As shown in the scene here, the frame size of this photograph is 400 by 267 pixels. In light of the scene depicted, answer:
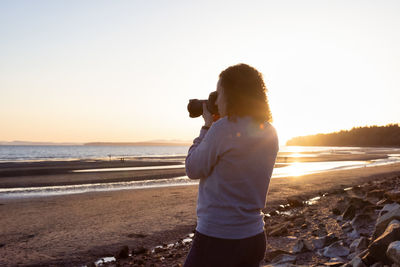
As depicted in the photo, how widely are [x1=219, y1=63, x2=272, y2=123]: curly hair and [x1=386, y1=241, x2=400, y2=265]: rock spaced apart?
2609 mm

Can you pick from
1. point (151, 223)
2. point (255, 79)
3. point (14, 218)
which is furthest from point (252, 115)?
point (14, 218)

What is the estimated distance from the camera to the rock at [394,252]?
11.6 ft

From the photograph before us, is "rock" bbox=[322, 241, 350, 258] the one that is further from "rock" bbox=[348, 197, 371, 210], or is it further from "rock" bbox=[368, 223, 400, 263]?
"rock" bbox=[348, 197, 371, 210]

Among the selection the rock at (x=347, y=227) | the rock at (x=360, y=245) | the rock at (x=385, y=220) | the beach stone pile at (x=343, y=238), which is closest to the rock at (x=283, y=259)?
the beach stone pile at (x=343, y=238)

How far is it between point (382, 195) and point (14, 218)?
9596 mm

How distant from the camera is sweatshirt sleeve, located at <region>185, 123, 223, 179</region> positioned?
1.81m

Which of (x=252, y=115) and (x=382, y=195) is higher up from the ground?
(x=252, y=115)

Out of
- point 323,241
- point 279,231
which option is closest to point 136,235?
point 279,231

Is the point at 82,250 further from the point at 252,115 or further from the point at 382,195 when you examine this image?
the point at 382,195

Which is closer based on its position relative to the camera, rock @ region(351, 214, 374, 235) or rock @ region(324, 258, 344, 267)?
rock @ region(324, 258, 344, 267)

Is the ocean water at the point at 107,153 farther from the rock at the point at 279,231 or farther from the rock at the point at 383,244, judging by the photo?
the rock at the point at 383,244

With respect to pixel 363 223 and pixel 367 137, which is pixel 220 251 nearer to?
pixel 363 223

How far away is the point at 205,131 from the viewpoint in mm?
2023

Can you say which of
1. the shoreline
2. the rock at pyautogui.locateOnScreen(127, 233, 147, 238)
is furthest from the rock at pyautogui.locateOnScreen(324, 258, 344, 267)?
the shoreline
